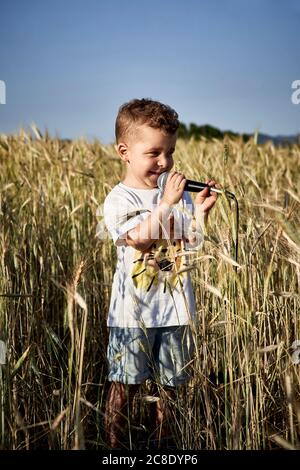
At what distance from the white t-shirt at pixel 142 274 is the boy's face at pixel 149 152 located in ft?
A: 0.18

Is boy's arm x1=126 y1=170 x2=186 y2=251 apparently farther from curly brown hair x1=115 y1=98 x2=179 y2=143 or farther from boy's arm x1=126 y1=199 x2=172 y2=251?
curly brown hair x1=115 y1=98 x2=179 y2=143

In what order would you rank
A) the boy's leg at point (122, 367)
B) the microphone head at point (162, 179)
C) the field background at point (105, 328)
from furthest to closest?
the boy's leg at point (122, 367)
the microphone head at point (162, 179)
the field background at point (105, 328)

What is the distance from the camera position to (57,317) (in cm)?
188

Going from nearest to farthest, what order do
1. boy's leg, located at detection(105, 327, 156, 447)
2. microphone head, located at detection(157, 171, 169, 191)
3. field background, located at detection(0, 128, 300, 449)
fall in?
field background, located at detection(0, 128, 300, 449) → microphone head, located at detection(157, 171, 169, 191) → boy's leg, located at detection(105, 327, 156, 447)

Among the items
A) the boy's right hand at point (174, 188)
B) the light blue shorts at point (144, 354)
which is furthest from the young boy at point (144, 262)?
the boy's right hand at point (174, 188)

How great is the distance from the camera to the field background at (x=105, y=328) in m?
1.13

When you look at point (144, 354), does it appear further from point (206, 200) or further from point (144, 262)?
point (206, 200)

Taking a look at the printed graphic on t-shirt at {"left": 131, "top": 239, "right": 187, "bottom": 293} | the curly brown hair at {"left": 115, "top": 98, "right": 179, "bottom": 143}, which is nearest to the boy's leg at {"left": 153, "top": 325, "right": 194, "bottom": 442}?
the printed graphic on t-shirt at {"left": 131, "top": 239, "right": 187, "bottom": 293}

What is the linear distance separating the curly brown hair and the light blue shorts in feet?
1.43

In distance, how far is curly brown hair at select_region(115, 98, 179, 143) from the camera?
1.32m

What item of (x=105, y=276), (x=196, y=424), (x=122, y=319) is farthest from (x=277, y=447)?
(x=105, y=276)

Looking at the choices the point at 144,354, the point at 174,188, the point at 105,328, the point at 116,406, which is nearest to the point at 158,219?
the point at 174,188

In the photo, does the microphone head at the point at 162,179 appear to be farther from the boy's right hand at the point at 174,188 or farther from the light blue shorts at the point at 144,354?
the light blue shorts at the point at 144,354
